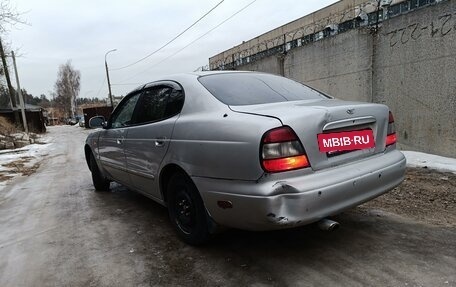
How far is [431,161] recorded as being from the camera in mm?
6039

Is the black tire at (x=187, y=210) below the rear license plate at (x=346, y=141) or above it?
below

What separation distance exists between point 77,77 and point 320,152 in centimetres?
8098

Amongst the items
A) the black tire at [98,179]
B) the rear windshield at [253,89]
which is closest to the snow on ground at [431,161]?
the rear windshield at [253,89]

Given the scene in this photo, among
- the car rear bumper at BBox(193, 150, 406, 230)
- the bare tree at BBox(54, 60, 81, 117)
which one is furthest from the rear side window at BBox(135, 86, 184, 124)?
the bare tree at BBox(54, 60, 81, 117)

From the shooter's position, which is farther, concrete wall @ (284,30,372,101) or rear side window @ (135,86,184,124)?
concrete wall @ (284,30,372,101)

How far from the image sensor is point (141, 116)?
407 centimetres

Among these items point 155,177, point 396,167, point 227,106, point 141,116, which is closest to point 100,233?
point 155,177

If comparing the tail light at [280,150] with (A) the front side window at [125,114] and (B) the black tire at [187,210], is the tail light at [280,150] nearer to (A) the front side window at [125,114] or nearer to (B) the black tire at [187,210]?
(B) the black tire at [187,210]

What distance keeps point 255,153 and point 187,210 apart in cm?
111

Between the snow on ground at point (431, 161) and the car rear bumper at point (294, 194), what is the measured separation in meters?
3.20

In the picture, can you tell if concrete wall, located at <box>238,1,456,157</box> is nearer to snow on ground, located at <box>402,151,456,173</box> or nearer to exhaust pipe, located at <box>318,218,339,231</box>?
snow on ground, located at <box>402,151,456,173</box>

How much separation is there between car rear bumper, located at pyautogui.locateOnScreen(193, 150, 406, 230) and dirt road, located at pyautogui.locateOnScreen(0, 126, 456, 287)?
472 mm

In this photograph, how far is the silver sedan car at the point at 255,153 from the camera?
8.18 ft

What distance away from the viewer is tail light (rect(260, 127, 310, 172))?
2.49 meters
